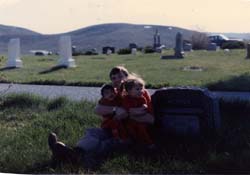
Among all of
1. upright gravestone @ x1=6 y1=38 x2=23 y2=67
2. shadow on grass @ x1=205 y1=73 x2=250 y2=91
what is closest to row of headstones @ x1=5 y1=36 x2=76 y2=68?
upright gravestone @ x1=6 y1=38 x2=23 y2=67

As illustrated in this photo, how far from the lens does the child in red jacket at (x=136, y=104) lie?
29.3 feet

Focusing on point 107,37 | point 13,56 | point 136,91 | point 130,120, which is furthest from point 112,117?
point 107,37

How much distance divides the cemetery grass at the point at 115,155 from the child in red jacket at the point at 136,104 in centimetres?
35

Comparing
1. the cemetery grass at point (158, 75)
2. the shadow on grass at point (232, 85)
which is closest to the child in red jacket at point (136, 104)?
the cemetery grass at point (158, 75)

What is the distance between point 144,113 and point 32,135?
1.96 meters

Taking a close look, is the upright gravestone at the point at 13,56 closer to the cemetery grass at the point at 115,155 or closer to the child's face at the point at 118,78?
the cemetery grass at the point at 115,155

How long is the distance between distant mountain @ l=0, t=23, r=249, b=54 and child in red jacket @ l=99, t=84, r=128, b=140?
52.2 meters

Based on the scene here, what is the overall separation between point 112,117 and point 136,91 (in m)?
0.45

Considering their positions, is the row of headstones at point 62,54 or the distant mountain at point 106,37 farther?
the distant mountain at point 106,37

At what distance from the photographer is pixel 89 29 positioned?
3231 inches

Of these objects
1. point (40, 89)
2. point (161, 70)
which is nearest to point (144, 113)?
point (40, 89)

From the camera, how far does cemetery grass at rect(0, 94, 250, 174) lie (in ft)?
26.4

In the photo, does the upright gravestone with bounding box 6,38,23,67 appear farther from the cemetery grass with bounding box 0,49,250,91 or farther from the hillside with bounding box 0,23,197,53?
the hillside with bounding box 0,23,197,53

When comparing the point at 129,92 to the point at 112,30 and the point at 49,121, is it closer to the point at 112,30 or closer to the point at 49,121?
the point at 49,121
